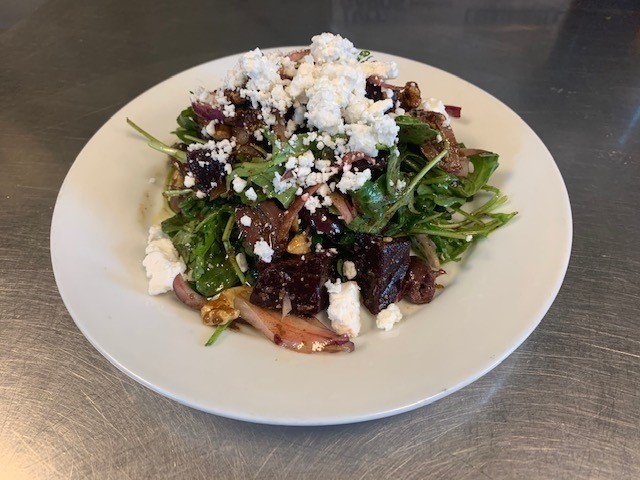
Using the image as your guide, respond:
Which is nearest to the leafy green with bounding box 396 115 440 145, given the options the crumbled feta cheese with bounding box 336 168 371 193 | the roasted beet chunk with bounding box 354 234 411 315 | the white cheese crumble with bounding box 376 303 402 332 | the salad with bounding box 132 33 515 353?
the salad with bounding box 132 33 515 353

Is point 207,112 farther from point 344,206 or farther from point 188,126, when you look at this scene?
point 344,206

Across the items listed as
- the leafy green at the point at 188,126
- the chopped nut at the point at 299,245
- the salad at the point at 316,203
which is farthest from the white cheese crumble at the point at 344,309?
the leafy green at the point at 188,126

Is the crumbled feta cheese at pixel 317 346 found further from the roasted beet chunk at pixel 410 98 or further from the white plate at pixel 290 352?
the roasted beet chunk at pixel 410 98

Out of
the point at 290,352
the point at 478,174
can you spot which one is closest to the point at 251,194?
the point at 290,352

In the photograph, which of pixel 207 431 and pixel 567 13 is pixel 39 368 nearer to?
pixel 207 431

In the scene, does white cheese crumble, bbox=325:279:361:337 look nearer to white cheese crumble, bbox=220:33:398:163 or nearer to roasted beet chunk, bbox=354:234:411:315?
roasted beet chunk, bbox=354:234:411:315

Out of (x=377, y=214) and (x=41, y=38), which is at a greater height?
(x=377, y=214)

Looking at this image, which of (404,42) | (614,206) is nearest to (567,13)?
(404,42)
